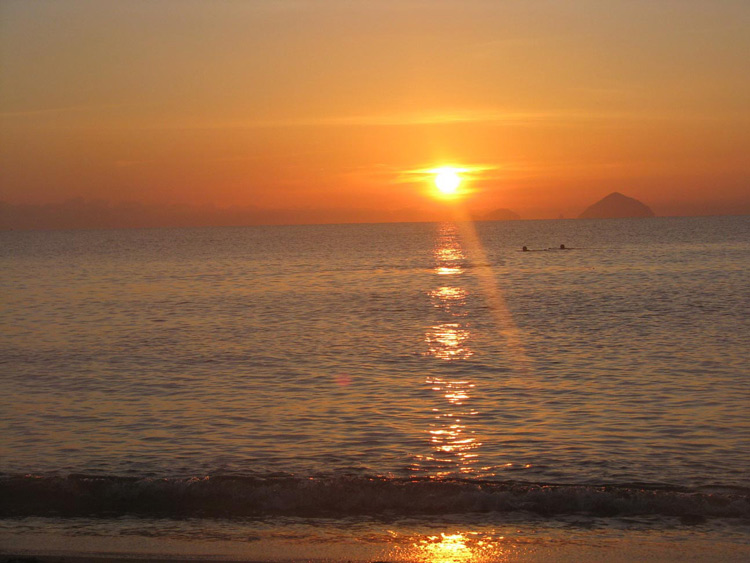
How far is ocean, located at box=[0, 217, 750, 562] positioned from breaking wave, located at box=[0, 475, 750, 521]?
0.11 ft

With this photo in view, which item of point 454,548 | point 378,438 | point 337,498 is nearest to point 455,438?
point 378,438

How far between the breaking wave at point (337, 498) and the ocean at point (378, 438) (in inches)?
1.4

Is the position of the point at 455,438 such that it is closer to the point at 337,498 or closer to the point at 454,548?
the point at 337,498

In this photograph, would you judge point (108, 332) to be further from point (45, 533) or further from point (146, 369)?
point (45, 533)

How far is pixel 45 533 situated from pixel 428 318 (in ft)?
91.3

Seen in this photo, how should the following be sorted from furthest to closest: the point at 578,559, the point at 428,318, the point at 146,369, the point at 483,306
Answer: the point at 483,306, the point at 428,318, the point at 146,369, the point at 578,559

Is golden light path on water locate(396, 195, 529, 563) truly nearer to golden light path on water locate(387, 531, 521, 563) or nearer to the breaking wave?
golden light path on water locate(387, 531, 521, 563)

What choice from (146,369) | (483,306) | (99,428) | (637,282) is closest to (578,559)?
(99,428)

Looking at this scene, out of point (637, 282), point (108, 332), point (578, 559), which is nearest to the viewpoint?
point (578, 559)

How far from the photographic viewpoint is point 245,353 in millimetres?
25781

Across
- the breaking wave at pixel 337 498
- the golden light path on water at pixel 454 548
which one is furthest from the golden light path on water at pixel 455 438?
the breaking wave at pixel 337 498

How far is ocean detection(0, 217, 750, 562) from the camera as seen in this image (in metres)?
9.79

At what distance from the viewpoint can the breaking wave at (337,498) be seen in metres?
10.6

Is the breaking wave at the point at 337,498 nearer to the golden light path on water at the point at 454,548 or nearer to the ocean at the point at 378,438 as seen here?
the ocean at the point at 378,438
